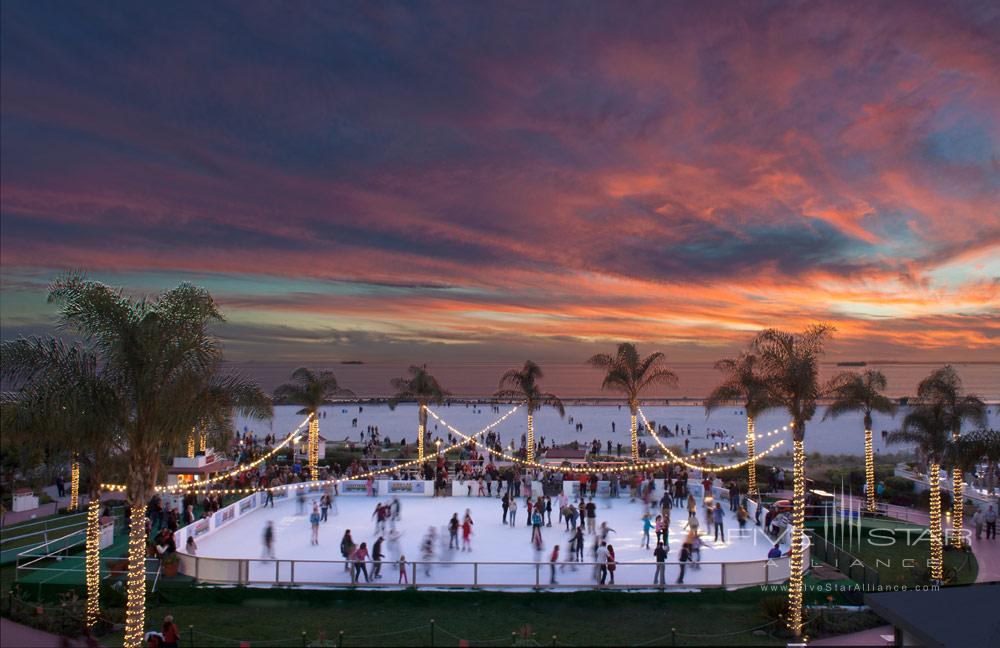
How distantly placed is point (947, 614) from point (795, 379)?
6.24 meters

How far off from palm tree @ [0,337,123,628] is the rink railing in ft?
21.0

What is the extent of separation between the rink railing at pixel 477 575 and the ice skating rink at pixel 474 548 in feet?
0.09

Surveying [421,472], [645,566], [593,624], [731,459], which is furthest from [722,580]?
[731,459]

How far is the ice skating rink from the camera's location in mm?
18656

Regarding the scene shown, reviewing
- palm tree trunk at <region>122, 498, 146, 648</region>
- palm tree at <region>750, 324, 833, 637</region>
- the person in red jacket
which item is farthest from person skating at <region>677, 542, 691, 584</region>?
palm tree trunk at <region>122, 498, 146, 648</region>

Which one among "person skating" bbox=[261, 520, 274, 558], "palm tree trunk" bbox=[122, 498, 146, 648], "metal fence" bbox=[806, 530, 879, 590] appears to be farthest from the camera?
"person skating" bbox=[261, 520, 274, 558]

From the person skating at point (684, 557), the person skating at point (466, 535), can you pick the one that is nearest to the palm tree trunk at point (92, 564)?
the person skating at point (466, 535)

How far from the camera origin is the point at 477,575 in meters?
18.9

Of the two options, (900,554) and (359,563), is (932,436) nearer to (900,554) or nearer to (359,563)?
(900,554)

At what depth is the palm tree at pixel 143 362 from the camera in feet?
42.4

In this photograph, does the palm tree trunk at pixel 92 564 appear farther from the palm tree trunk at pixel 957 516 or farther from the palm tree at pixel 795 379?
the palm tree trunk at pixel 957 516

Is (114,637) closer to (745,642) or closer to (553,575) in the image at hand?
(553,575)

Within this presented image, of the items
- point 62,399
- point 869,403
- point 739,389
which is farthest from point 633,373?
point 62,399

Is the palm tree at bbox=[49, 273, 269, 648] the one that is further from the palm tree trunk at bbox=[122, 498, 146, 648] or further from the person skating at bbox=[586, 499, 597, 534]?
the person skating at bbox=[586, 499, 597, 534]
